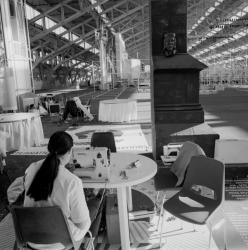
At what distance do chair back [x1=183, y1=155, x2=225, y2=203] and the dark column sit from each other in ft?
5.56

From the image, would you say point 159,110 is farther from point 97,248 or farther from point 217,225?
point 97,248

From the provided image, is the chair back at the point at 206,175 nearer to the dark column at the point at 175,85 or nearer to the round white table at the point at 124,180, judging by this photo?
the round white table at the point at 124,180

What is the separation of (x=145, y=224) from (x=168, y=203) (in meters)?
0.53

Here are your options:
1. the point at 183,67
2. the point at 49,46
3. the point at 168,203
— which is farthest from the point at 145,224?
the point at 49,46

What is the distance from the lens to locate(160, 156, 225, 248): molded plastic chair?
228cm

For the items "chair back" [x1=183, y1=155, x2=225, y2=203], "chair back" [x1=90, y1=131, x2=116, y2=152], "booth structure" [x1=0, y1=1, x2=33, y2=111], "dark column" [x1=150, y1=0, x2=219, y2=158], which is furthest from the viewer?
"booth structure" [x1=0, y1=1, x2=33, y2=111]

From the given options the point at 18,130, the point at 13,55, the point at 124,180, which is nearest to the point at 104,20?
the point at 13,55

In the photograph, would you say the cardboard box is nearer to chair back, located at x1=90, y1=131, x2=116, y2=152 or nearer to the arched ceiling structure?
chair back, located at x1=90, y1=131, x2=116, y2=152

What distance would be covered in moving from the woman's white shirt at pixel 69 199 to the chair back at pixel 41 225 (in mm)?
67

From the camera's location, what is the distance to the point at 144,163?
2629 mm

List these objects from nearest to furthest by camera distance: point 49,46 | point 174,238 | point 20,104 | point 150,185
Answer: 1. point 174,238
2. point 150,185
3. point 20,104
4. point 49,46

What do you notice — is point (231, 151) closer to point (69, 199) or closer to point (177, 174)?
point (177, 174)

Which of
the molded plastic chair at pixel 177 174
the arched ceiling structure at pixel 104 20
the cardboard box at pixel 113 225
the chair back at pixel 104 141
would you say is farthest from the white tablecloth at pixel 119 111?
the arched ceiling structure at pixel 104 20

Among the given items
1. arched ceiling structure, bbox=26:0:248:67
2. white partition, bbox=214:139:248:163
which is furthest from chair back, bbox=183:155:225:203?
arched ceiling structure, bbox=26:0:248:67
